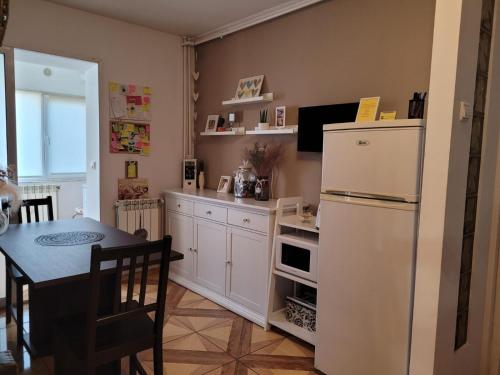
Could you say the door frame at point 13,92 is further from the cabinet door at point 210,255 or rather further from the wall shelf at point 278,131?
the wall shelf at point 278,131

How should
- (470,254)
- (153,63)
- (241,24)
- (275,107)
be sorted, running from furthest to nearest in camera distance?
(153,63), (241,24), (275,107), (470,254)

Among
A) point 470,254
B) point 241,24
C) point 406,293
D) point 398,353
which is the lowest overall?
point 398,353

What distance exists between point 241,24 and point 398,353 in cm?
304

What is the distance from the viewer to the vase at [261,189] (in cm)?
320

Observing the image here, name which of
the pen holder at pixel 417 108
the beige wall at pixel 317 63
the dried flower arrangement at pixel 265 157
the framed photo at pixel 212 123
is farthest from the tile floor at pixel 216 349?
the framed photo at pixel 212 123

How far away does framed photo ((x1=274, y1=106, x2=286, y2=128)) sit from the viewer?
10.4 feet

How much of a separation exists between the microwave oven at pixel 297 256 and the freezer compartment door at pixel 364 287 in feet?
0.55

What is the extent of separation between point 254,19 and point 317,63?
0.86 m

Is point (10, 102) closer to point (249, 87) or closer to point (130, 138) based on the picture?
point (130, 138)

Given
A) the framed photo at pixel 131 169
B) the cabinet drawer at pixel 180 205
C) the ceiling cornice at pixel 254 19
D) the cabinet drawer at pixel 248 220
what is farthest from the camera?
the framed photo at pixel 131 169

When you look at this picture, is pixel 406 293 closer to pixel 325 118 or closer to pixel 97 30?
pixel 325 118

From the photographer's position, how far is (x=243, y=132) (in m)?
3.55

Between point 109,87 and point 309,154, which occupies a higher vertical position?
point 109,87

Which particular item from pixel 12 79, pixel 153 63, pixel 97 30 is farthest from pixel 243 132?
pixel 12 79
